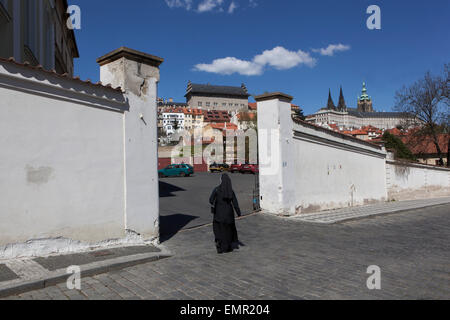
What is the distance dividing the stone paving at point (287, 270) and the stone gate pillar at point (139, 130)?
3.13ft

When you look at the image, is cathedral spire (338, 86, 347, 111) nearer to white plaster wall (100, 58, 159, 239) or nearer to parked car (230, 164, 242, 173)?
parked car (230, 164, 242, 173)

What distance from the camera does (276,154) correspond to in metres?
10.7

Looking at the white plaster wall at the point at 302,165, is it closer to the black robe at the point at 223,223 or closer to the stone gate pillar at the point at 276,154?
the stone gate pillar at the point at 276,154

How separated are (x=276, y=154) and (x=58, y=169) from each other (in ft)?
22.3

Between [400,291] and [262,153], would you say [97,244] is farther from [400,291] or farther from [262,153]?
[262,153]

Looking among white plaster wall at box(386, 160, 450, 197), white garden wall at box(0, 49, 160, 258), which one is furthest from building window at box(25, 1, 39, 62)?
white plaster wall at box(386, 160, 450, 197)

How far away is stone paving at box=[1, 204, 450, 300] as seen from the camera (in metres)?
4.29

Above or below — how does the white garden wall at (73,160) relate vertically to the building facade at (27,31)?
below

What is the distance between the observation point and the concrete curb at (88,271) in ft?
13.5

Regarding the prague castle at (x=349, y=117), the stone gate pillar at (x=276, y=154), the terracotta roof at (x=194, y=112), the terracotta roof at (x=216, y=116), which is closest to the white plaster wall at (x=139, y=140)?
the stone gate pillar at (x=276, y=154)

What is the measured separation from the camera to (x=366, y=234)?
8547mm

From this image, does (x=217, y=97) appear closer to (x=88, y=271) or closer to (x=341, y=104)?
(x=341, y=104)

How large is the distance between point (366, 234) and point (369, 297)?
4767 mm

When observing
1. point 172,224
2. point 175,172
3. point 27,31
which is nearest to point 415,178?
point 172,224
